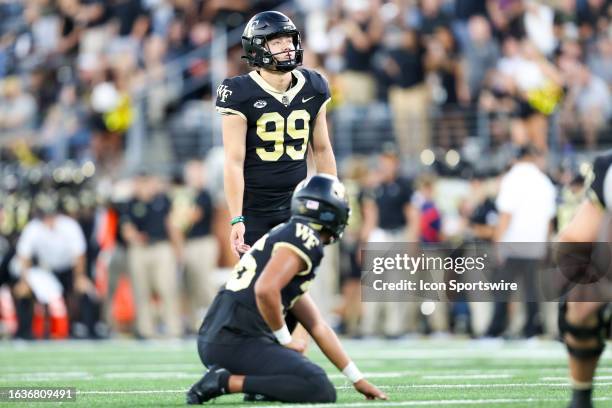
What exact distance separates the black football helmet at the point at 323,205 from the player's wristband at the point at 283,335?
19.8 inches

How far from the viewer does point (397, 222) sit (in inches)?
589

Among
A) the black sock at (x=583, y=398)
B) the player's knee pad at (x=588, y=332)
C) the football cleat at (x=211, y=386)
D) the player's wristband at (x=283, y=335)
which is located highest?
the player's knee pad at (x=588, y=332)

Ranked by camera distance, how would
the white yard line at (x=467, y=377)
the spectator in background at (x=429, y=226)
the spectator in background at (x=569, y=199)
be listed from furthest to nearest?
the spectator in background at (x=429, y=226), the spectator in background at (x=569, y=199), the white yard line at (x=467, y=377)

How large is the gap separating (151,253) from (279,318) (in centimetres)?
1043

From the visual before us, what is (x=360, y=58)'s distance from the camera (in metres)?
17.4

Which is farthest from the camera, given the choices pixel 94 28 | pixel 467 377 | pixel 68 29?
pixel 68 29

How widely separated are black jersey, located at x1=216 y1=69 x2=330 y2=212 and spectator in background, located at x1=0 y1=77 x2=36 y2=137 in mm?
14430

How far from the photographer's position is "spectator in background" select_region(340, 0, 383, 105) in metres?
17.2

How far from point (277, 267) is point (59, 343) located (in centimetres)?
1027

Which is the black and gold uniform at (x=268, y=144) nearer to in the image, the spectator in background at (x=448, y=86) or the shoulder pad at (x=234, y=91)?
the shoulder pad at (x=234, y=91)

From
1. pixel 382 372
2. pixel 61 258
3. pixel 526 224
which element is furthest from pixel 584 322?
pixel 61 258

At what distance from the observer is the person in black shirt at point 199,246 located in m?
16.2

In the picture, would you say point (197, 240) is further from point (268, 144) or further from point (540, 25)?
point (268, 144)

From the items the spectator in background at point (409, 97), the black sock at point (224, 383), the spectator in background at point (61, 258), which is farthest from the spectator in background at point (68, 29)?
the black sock at point (224, 383)
